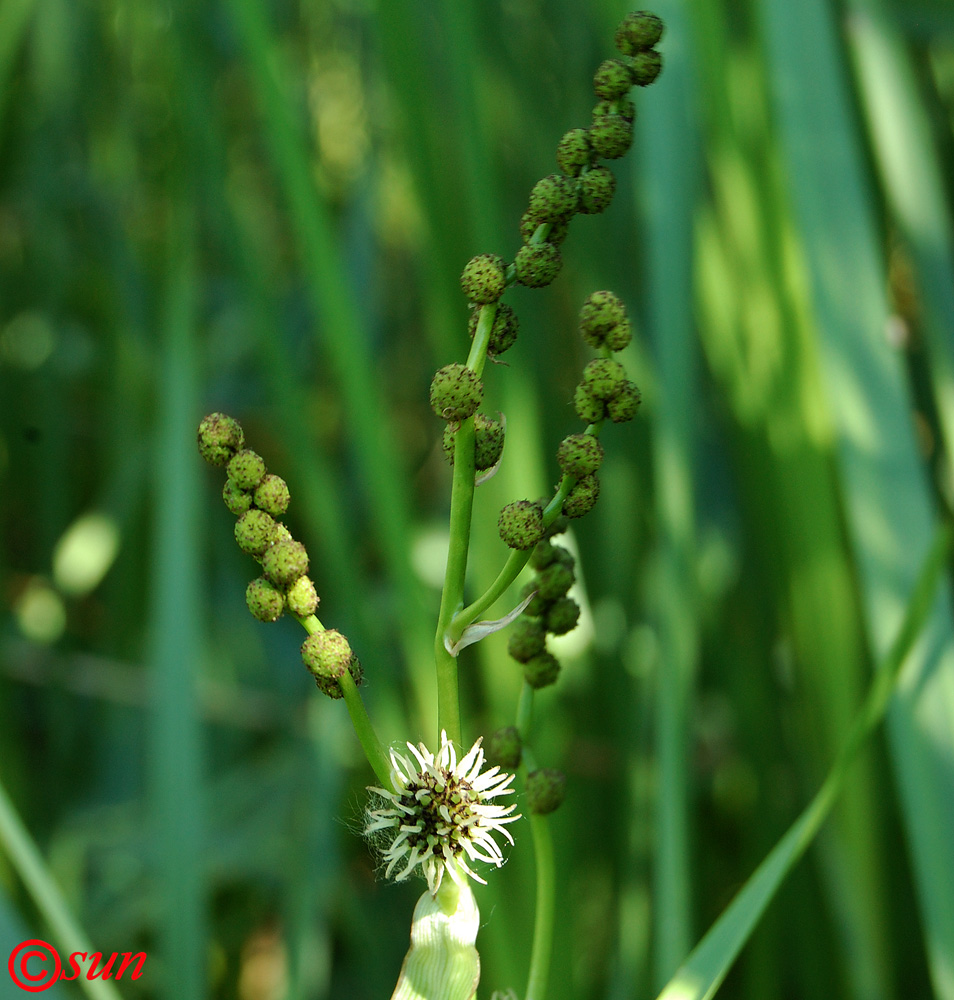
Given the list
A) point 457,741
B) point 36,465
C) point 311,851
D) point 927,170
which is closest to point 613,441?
point 927,170

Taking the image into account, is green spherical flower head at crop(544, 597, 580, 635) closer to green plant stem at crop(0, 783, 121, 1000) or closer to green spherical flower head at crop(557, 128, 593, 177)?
green spherical flower head at crop(557, 128, 593, 177)

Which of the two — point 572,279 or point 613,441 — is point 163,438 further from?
point 572,279

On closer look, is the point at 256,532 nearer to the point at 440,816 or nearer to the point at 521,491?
the point at 440,816

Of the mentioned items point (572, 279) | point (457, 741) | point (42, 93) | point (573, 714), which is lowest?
point (573, 714)

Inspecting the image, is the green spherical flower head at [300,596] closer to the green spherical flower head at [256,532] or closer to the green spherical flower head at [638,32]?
the green spherical flower head at [256,532]

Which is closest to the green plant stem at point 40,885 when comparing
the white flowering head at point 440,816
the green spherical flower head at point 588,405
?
the white flowering head at point 440,816

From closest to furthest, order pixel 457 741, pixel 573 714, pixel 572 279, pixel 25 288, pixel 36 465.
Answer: pixel 457 741, pixel 573 714, pixel 572 279, pixel 36 465, pixel 25 288
